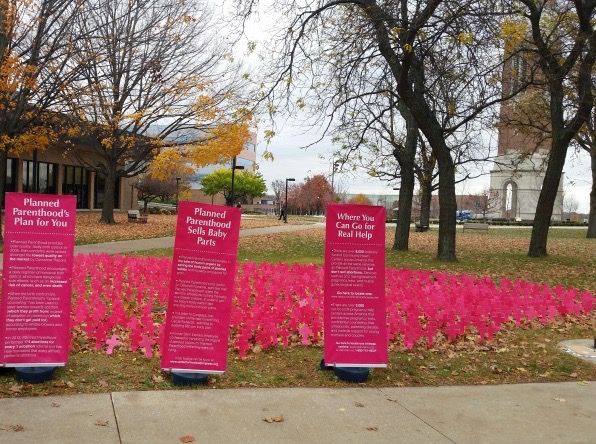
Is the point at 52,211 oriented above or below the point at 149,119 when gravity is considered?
below

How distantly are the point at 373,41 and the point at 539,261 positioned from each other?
8435mm

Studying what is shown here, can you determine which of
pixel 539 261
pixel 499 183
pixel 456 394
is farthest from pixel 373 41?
pixel 499 183

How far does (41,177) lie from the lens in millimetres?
39906

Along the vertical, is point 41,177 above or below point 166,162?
below

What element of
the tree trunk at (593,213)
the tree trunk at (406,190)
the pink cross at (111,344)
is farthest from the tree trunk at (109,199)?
the tree trunk at (593,213)

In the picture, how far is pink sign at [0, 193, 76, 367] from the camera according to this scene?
15.8 feet

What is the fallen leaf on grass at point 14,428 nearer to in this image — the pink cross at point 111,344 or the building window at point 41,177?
the pink cross at point 111,344

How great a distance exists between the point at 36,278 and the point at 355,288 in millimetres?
2828

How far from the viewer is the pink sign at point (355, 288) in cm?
542

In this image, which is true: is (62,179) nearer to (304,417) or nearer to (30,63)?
(30,63)

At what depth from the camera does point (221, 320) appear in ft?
16.6

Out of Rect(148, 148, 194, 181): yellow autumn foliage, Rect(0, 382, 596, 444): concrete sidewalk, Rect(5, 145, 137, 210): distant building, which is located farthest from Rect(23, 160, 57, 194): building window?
Rect(0, 382, 596, 444): concrete sidewalk

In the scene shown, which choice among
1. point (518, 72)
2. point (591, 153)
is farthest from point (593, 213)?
point (518, 72)

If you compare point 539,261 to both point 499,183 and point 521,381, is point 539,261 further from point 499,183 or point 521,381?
point 499,183
